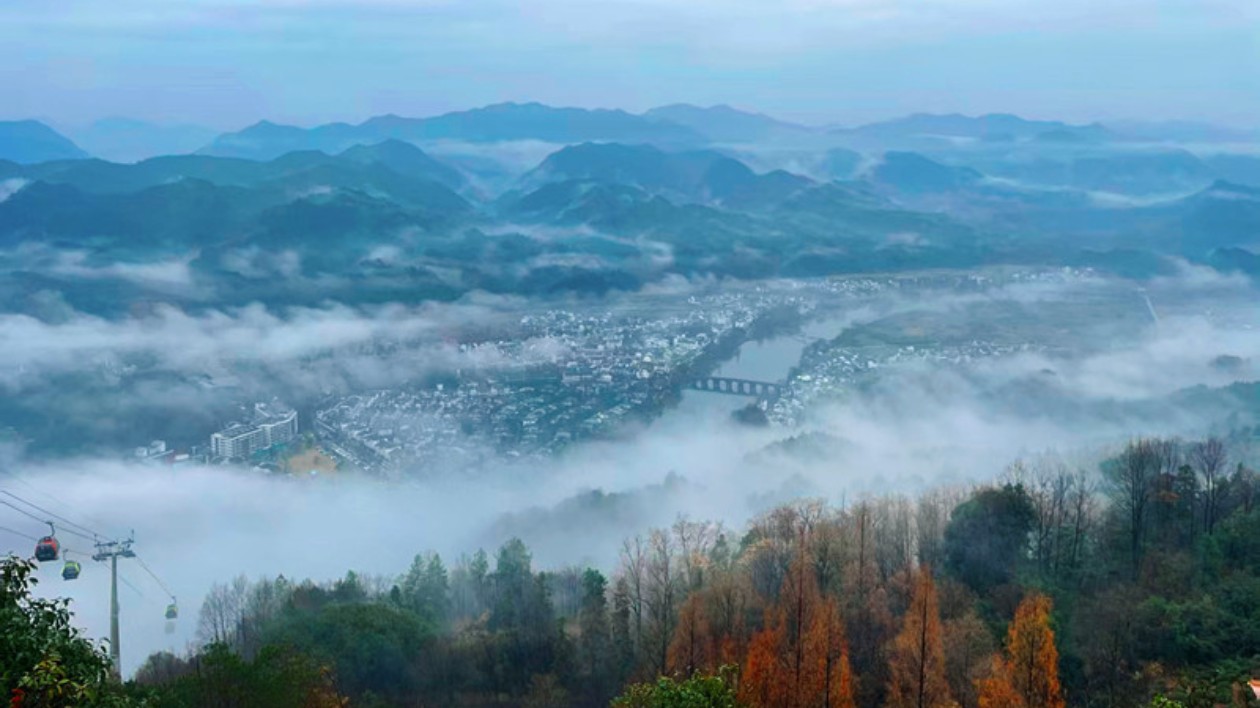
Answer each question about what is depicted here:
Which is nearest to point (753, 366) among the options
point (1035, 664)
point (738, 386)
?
point (738, 386)

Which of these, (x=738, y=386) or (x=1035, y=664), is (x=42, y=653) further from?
(x=738, y=386)

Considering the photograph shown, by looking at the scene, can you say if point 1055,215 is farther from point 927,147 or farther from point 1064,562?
point 1064,562

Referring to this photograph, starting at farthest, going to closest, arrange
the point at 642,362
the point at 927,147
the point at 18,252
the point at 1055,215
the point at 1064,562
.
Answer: the point at 927,147 < the point at 1055,215 < the point at 18,252 < the point at 642,362 < the point at 1064,562

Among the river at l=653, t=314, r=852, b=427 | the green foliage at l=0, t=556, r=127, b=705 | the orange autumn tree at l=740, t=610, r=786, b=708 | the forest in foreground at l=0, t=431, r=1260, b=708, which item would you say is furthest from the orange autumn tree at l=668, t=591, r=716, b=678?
the river at l=653, t=314, r=852, b=427

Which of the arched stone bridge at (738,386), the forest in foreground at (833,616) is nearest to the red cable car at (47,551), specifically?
the forest in foreground at (833,616)

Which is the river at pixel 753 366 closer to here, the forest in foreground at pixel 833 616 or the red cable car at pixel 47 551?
the forest in foreground at pixel 833 616

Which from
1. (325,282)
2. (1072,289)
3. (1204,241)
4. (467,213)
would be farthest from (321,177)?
(1204,241)
